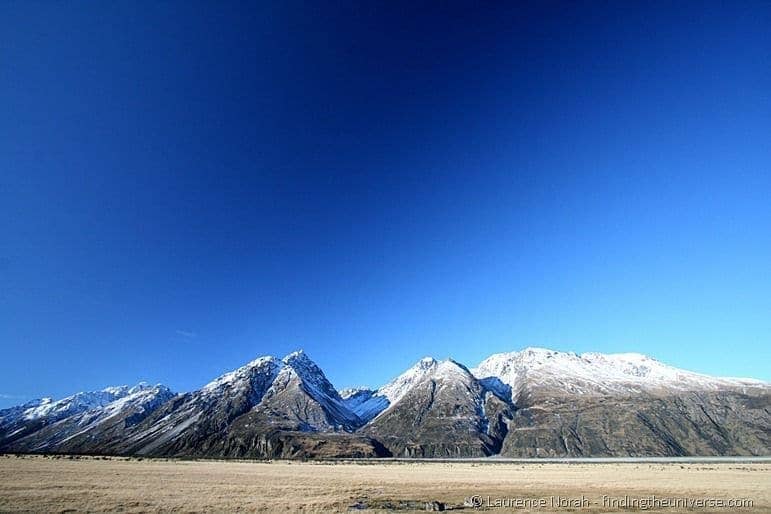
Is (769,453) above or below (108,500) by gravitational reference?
below

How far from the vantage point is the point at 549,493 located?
47.2 meters

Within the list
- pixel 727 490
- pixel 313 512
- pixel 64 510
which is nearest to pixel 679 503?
pixel 727 490

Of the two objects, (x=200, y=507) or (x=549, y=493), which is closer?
(x=200, y=507)

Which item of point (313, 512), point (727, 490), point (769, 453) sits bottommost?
point (769, 453)

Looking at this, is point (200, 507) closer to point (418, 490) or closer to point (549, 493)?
point (418, 490)

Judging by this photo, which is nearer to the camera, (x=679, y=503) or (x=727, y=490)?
(x=679, y=503)

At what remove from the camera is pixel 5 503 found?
3491 centimetres

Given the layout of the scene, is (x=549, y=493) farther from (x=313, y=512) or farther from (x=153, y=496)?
(x=153, y=496)

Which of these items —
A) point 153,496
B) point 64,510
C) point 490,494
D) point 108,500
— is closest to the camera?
point 64,510

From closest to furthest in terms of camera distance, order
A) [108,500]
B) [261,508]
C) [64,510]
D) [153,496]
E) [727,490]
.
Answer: [64,510] < [261,508] < [108,500] < [153,496] < [727,490]

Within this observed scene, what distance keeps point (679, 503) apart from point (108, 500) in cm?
5763

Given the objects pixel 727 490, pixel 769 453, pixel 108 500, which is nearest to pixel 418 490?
pixel 108 500

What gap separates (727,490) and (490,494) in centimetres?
3108

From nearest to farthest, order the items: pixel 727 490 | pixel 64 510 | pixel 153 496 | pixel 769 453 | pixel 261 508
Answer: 1. pixel 64 510
2. pixel 261 508
3. pixel 153 496
4. pixel 727 490
5. pixel 769 453
